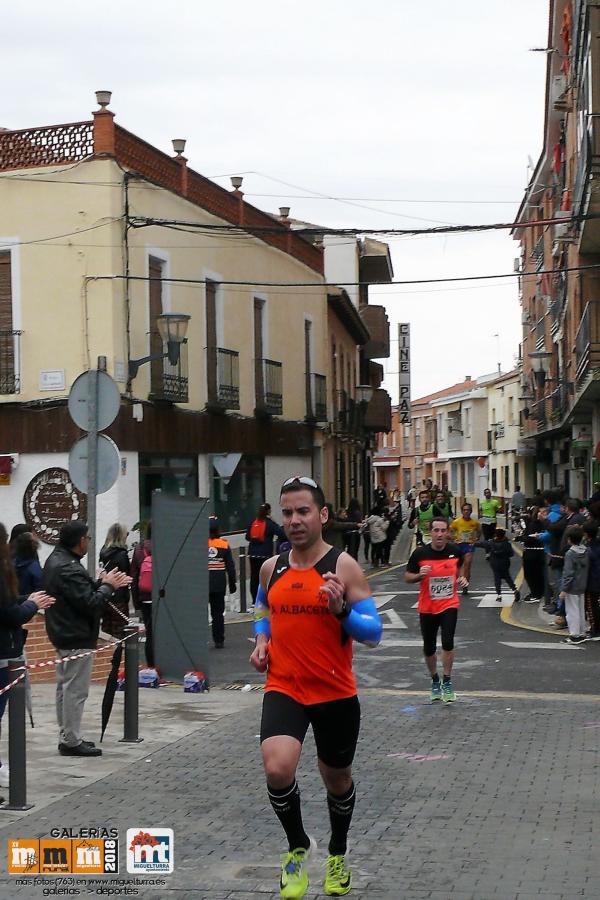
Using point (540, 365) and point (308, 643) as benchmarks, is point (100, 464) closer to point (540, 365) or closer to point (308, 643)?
point (308, 643)

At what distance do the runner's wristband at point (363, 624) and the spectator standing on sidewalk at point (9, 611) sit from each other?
2.87 m

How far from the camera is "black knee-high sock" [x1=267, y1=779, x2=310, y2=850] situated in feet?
18.7

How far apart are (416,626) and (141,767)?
9.56 metres

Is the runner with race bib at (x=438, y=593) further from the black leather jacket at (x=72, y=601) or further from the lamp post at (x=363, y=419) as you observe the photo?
the lamp post at (x=363, y=419)

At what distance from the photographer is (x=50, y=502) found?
2275cm

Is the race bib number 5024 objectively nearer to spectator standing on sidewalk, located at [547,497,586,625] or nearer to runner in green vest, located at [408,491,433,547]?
spectator standing on sidewalk, located at [547,497,586,625]

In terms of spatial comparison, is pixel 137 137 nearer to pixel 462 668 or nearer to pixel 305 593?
pixel 462 668

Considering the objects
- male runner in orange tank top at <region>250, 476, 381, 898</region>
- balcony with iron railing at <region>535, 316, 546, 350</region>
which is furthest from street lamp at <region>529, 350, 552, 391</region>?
male runner in orange tank top at <region>250, 476, 381, 898</region>

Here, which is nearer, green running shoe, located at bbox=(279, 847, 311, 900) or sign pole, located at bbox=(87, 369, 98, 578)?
green running shoe, located at bbox=(279, 847, 311, 900)

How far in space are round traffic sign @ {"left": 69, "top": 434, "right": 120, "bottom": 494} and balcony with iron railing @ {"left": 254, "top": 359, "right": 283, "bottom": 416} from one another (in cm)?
1797

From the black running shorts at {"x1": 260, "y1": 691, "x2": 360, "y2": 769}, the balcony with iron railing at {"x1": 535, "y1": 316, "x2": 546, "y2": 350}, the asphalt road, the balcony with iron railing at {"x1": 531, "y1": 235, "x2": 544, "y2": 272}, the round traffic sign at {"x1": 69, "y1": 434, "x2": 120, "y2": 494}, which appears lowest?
the asphalt road

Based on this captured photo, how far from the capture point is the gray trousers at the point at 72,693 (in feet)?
30.0

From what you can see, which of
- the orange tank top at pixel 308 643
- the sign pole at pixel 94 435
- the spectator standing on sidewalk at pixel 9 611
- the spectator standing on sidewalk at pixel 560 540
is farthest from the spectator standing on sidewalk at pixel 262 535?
the orange tank top at pixel 308 643

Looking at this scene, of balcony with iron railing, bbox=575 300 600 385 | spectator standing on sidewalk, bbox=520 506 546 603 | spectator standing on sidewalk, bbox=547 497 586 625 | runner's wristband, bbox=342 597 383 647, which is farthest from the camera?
balcony with iron railing, bbox=575 300 600 385
